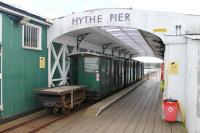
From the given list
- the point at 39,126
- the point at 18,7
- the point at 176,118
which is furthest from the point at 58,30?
the point at 176,118

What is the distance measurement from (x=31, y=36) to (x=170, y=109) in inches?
240

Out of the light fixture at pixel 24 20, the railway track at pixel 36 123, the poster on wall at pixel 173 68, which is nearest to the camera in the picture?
the railway track at pixel 36 123

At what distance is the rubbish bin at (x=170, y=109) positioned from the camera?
848 centimetres

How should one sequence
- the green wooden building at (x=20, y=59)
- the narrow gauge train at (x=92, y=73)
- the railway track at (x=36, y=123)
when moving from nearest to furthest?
the railway track at (x=36, y=123), the green wooden building at (x=20, y=59), the narrow gauge train at (x=92, y=73)

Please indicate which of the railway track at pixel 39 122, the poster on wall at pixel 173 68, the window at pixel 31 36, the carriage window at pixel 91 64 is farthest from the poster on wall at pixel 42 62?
the poster on wall at pixel 173 68

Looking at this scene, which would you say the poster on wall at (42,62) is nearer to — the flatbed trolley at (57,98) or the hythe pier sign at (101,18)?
the flatbed trolley at (57,98)

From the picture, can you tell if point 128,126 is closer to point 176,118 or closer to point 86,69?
point 176,118

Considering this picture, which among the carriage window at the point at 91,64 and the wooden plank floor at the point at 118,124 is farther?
the carriage window at the point at 91,64

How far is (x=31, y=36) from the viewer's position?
33.1 feet

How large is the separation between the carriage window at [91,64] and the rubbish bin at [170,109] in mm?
4829

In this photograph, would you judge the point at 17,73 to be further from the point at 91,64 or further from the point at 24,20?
the point at 91,64

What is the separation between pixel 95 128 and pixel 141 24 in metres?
4.30

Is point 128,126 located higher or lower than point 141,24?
lower

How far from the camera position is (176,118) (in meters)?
8.73
